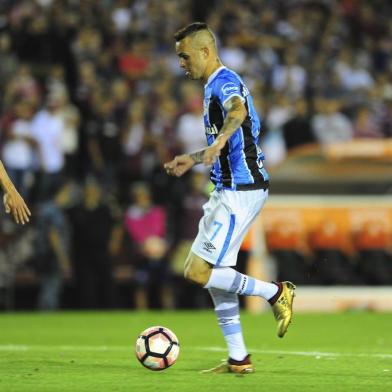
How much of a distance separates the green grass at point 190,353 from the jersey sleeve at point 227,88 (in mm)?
2155

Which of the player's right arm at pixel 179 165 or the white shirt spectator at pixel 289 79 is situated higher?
the white shirt spectator at pixel 289 79

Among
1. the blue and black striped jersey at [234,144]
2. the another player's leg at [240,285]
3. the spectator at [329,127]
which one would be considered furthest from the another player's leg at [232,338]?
the spectator at [329,127]

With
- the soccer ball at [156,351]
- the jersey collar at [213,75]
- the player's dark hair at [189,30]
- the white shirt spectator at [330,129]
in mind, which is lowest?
the soccer ball at [156,351]

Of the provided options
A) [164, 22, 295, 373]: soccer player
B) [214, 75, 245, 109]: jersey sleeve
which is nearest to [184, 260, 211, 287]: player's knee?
[164, 22, 295, 373]: soccer player

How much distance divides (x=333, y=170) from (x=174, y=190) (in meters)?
2.85

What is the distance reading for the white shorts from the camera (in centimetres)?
904

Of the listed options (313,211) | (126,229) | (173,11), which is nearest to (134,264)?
(126,229)

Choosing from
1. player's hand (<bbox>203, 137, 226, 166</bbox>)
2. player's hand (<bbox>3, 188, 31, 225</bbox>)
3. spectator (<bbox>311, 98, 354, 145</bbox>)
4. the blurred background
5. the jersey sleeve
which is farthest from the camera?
spectator (<bbox>311, 98, 354, 145</bbox>)

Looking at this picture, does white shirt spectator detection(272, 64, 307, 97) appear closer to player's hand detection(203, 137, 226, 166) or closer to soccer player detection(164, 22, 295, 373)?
soccer player detection(164, 22, 295, 373)

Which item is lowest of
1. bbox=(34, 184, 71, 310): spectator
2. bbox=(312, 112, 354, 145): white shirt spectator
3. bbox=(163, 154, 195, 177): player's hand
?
bbox=(163, 154, 195, 177): player's hand

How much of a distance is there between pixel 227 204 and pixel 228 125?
757 mm

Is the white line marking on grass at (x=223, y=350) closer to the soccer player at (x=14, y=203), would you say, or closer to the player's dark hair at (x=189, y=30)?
the soccer player at (x=14, y=203)

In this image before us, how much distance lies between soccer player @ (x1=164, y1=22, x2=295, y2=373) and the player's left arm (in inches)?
5.1

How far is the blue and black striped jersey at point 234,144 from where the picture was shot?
29.9ft
